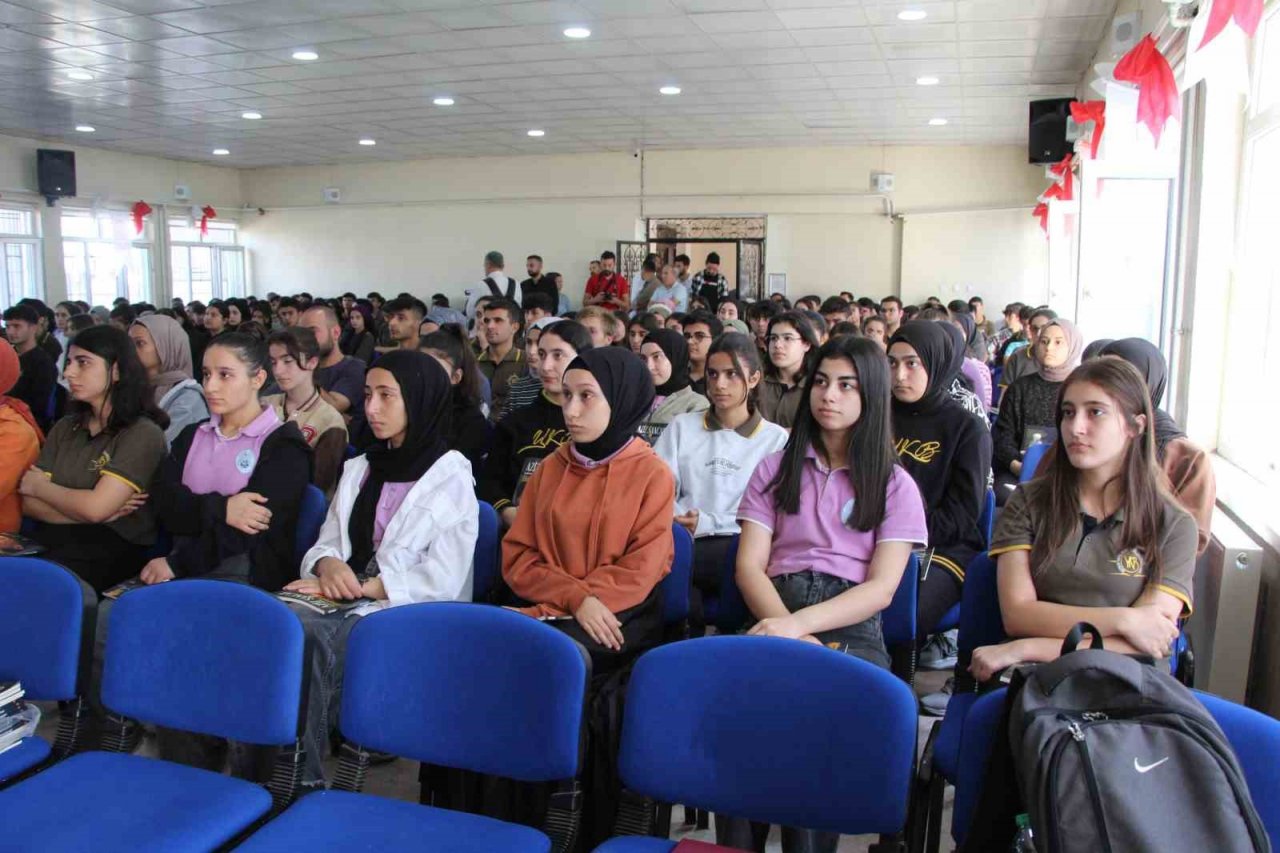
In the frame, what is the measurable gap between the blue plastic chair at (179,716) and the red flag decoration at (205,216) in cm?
1459

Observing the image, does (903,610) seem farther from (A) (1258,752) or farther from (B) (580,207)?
(B) (580,207)

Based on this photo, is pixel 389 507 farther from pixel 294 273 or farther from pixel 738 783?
pixel 294 273

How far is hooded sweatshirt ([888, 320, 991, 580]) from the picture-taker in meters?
3.09

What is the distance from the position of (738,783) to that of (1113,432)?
49.6 inches

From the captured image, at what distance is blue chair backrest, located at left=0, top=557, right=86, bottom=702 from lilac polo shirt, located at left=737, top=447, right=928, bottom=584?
164cm

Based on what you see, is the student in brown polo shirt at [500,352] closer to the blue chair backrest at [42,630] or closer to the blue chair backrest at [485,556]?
the blue chair backrest at [485,556]

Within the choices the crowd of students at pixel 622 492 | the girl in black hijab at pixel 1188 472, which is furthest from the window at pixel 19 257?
the girl in black hijab at pixel 1188 472

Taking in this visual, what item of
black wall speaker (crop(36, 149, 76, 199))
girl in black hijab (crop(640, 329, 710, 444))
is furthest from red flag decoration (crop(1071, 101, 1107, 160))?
black wall speaker (crop(36, 149, 76, 199))

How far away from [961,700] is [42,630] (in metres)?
2.11

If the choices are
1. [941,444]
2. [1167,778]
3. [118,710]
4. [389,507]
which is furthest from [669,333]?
[1167,778]

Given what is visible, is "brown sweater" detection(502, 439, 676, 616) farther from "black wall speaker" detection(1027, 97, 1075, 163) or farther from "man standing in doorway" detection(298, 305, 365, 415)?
"black wall speaker" detection(1027, 97, 1075, 163)

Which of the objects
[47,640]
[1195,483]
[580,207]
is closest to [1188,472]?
[1195,483]

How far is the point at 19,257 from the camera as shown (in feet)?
40.6

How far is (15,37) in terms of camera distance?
24.2 ft
